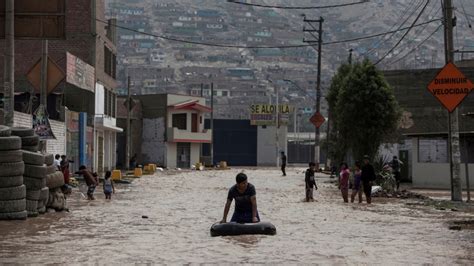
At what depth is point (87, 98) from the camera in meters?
51.1

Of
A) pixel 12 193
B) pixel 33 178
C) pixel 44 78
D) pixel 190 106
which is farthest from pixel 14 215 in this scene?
pixel 190 106

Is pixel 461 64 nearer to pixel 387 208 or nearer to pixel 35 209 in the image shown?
pixel 387 208

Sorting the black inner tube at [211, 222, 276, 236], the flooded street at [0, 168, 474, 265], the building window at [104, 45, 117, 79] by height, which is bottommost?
the flooded street at [0, 168, 474, 265]

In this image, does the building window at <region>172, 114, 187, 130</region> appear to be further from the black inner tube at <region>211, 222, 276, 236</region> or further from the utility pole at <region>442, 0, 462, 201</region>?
the black inner tube at <region>211, 222, 276, 236</region>

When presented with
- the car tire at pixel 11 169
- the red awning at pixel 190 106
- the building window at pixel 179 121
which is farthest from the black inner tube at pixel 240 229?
the building window at pixel 179 121

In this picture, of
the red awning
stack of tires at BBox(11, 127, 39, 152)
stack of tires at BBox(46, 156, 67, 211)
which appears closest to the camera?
stack of tires at BBox(11, 127, 39, 152)

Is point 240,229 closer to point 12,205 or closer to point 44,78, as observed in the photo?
point 12,205

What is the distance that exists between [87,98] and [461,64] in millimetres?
24994

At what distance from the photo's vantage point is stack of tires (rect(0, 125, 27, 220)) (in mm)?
19609

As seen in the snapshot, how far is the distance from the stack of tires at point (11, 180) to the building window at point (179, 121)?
219 feet

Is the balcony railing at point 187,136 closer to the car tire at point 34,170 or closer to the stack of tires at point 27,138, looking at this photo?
the stack of tires at point 27,138

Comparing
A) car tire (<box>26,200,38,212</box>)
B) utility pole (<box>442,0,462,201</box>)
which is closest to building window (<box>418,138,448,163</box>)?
utility pole (<box>442,0,462,201</box>)

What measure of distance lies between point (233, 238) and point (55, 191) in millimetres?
8322

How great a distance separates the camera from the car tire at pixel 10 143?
64.9 ft
